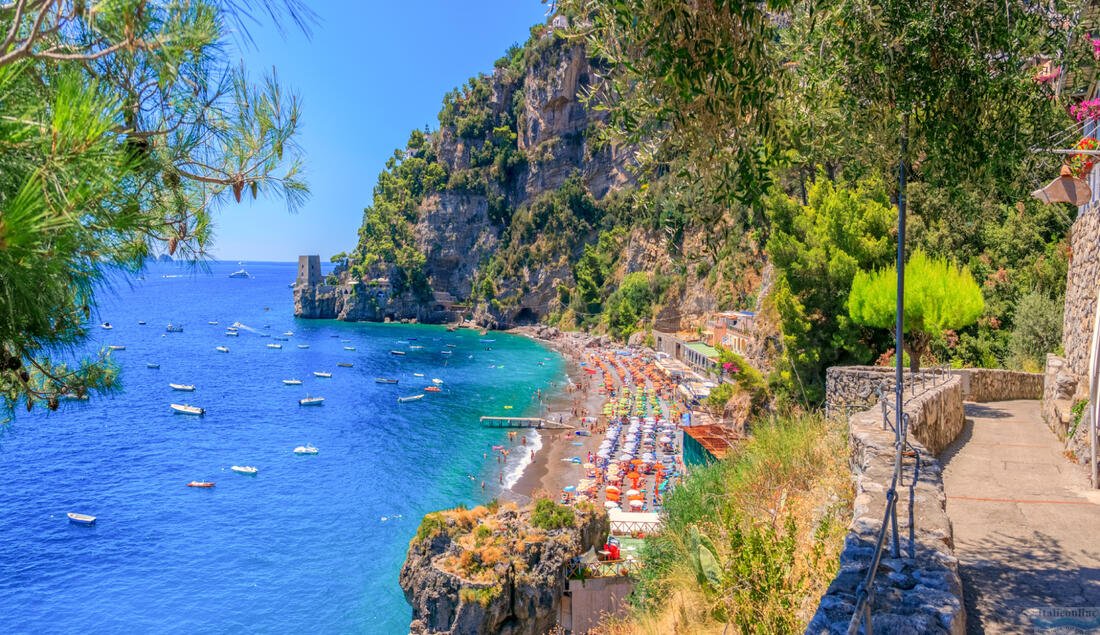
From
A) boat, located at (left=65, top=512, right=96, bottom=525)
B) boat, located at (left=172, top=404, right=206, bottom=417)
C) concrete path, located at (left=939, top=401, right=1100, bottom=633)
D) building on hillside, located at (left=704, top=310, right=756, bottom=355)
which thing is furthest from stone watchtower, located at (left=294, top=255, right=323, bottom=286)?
concrete path, located at (left=939, top=401, right=1100, bottom=633)

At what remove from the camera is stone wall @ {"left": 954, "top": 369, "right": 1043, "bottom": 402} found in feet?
39.8

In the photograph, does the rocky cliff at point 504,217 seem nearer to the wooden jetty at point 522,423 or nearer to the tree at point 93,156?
the wooden jetty at point 522,423

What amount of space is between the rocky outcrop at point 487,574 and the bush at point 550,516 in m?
0.09

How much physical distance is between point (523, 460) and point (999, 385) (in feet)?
59.8

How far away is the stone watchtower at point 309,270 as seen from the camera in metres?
84.9

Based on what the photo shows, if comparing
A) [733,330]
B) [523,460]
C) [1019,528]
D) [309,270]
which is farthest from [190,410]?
[309,270]

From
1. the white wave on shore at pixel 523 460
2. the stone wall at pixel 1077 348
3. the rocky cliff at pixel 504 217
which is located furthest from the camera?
the rocky cliff at pixel 504 217

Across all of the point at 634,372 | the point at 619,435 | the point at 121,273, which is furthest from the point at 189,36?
the point at 634,372

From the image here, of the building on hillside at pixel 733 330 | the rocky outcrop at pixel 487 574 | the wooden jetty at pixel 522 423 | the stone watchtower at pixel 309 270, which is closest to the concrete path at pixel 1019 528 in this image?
the rocky outcrop at pixel 487 574

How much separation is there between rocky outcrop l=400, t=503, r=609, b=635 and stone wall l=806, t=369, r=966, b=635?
788 centimetres

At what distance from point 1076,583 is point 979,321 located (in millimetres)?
15944

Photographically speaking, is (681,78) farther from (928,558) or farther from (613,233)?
(613,233)

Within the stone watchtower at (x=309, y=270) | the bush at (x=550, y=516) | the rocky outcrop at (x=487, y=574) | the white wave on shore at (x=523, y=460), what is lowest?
the white wave on shore at (x=523, y=460)

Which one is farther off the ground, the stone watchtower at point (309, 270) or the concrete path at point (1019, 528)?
the stone watchtower at point (309, 270)
